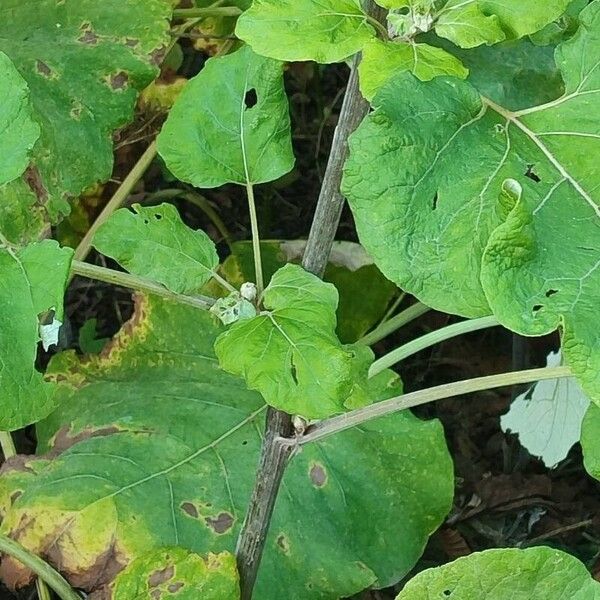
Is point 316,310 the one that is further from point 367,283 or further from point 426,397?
point 367,283

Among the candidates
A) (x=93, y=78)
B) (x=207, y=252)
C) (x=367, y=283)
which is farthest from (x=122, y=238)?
(x=367, y=283)

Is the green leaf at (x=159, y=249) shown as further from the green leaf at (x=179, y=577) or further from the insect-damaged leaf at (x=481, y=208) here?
the green leaf at (x=179, y=577)

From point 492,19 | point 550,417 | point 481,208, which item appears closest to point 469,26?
point 492,19

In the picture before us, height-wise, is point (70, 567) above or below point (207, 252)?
below

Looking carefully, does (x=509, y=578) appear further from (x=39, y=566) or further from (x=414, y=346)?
(x=39, y=566)

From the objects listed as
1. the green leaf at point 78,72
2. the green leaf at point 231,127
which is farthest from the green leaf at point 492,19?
the green leaf at point 78,72
